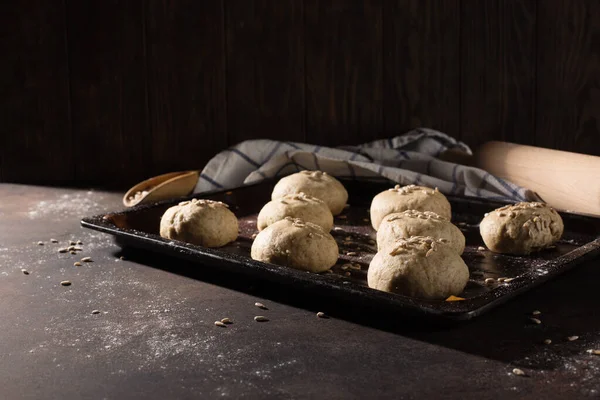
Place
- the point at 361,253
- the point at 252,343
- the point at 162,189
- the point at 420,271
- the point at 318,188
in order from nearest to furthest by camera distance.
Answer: the point at 252,343 → the point at 420,271 → the point at 361,253 → the point at 318,188 → the point at 162,189

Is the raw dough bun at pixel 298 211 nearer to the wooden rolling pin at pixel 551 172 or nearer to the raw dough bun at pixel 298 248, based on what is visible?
the raw dough bun at pixel 298 248

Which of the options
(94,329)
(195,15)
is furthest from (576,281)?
(195,15)

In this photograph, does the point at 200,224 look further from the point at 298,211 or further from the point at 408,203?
the point at 408,203

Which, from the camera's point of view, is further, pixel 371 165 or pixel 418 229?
pixel 371 165

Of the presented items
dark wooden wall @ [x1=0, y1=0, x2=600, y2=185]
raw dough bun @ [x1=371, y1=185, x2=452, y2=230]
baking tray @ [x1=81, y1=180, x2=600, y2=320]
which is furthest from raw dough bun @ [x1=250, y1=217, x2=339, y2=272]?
dark wooden wall @ [x1=0, y1=0, x2=600, y2=185]

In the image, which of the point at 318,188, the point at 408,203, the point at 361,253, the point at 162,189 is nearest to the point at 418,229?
the point at 361,253
